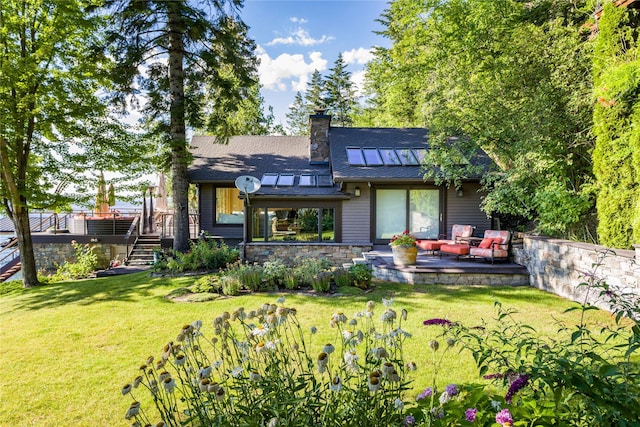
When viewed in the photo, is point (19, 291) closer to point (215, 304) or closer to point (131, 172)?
point (131, 172)

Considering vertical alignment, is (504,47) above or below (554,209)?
above

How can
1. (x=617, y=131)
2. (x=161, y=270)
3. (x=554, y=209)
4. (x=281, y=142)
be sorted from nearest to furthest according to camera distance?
(x=617, y=131)
(x=554, y=209)
(x=161, y=270)
(x=281, y=142)

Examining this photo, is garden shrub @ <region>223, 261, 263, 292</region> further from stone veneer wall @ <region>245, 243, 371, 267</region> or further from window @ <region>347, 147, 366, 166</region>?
window @ <region>347, 147, 366, 166</region>

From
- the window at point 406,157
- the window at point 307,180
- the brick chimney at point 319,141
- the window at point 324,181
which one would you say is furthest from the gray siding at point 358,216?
the brick chimney at point 319,141

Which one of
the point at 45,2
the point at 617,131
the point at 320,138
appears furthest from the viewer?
the point at 320,138

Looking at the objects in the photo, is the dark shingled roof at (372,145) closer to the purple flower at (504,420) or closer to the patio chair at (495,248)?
the patio chair at (495,248)

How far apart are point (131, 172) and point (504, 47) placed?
12.0m

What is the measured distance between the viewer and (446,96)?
33.0 ft

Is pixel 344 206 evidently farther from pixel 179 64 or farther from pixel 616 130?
pixel 616 130

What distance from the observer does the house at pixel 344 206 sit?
11.3 meters

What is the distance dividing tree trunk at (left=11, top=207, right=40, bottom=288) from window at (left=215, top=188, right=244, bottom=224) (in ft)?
17.9

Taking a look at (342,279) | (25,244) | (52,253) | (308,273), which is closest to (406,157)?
(342,279)

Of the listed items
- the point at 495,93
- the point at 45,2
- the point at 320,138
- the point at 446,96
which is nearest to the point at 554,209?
the point at 495,93

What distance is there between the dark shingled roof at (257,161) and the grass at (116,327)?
4.81m
